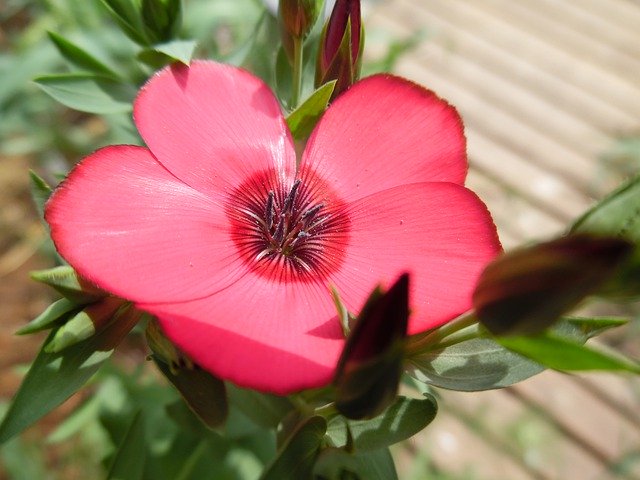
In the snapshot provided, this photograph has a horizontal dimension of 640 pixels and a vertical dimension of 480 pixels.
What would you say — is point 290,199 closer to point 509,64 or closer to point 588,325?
point 588,325

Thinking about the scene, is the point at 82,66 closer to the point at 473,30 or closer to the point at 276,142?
the point at 276,142

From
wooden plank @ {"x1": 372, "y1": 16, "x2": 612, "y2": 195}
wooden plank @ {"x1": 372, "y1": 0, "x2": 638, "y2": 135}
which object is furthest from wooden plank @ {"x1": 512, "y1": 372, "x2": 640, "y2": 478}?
wooden plank @ {"x1": 372, "y1": 0, "x2": 638, "y2": 135}

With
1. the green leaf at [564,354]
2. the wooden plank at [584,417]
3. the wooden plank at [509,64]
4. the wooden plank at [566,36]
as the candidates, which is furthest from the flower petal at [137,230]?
the wooden plank at [566,36]

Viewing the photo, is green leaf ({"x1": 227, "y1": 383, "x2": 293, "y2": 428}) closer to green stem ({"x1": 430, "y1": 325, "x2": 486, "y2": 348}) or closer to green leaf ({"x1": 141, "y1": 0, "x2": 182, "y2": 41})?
green stem ({"x1": 430, "y1": 325, "x2": 486, "y2": 348})

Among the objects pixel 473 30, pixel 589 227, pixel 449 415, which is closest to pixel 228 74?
pixel 589 227

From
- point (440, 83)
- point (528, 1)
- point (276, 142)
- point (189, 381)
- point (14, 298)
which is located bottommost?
point (14, 298)

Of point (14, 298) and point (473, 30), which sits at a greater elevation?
point (473, 30)
